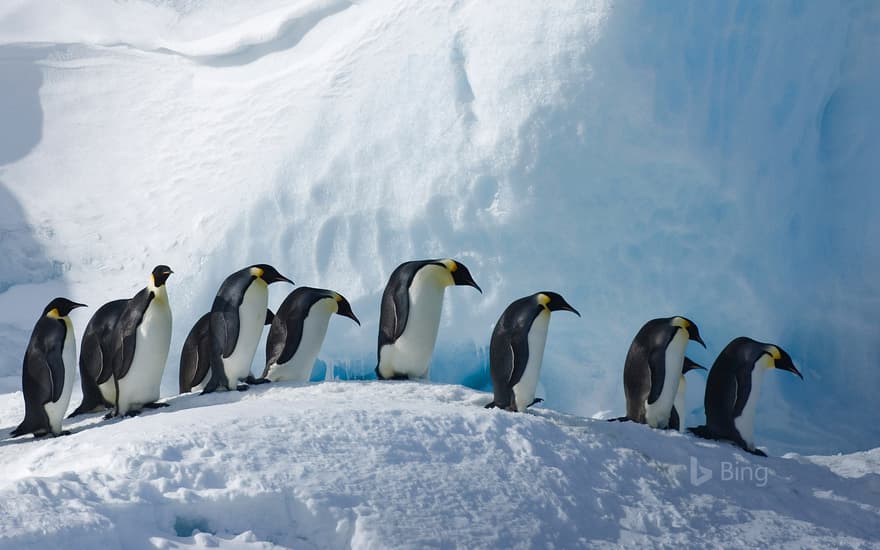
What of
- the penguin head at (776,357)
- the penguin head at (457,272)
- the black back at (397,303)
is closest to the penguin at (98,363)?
the black back at (397,303)

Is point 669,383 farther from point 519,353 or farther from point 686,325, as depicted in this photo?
point 519,353

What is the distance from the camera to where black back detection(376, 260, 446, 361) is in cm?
652

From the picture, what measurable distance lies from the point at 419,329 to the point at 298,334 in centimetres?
73

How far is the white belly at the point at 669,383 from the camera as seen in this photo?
6.08m

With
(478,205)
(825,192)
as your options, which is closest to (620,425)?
(478,205)

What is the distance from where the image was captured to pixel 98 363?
258 inches

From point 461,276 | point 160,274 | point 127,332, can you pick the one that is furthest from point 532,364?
point 127,332

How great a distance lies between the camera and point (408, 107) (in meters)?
9.02

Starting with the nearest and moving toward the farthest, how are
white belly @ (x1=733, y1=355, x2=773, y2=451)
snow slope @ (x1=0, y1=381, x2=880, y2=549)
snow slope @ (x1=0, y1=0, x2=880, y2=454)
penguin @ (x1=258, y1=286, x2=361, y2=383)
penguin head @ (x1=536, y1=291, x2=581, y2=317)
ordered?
snow slope @ (x1=0, y1=381, x2=880, y2=549), penguin head @ (x1=536, y1=291, x2=581, y2=317), white belly @ (x1=733, y1=355, x2=773, y2=451), penguin @ (x1=258, y1=286, x2=361, y2=383), snow slope @ (x1=0, y1=0, x2=880, y2=454)

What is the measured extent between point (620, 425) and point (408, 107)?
424 centimetres

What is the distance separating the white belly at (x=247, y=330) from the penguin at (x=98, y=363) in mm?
699

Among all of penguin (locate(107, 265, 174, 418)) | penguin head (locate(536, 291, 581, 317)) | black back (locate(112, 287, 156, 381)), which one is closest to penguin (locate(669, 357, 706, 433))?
penguin head (locate(536, 291, 581, 317))

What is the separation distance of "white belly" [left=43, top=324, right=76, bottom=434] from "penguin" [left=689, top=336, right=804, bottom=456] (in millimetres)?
3357

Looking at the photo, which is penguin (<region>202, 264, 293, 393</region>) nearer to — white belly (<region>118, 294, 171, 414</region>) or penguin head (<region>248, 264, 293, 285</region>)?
penguin head (<region>248, 264, 293, 285</region>)
